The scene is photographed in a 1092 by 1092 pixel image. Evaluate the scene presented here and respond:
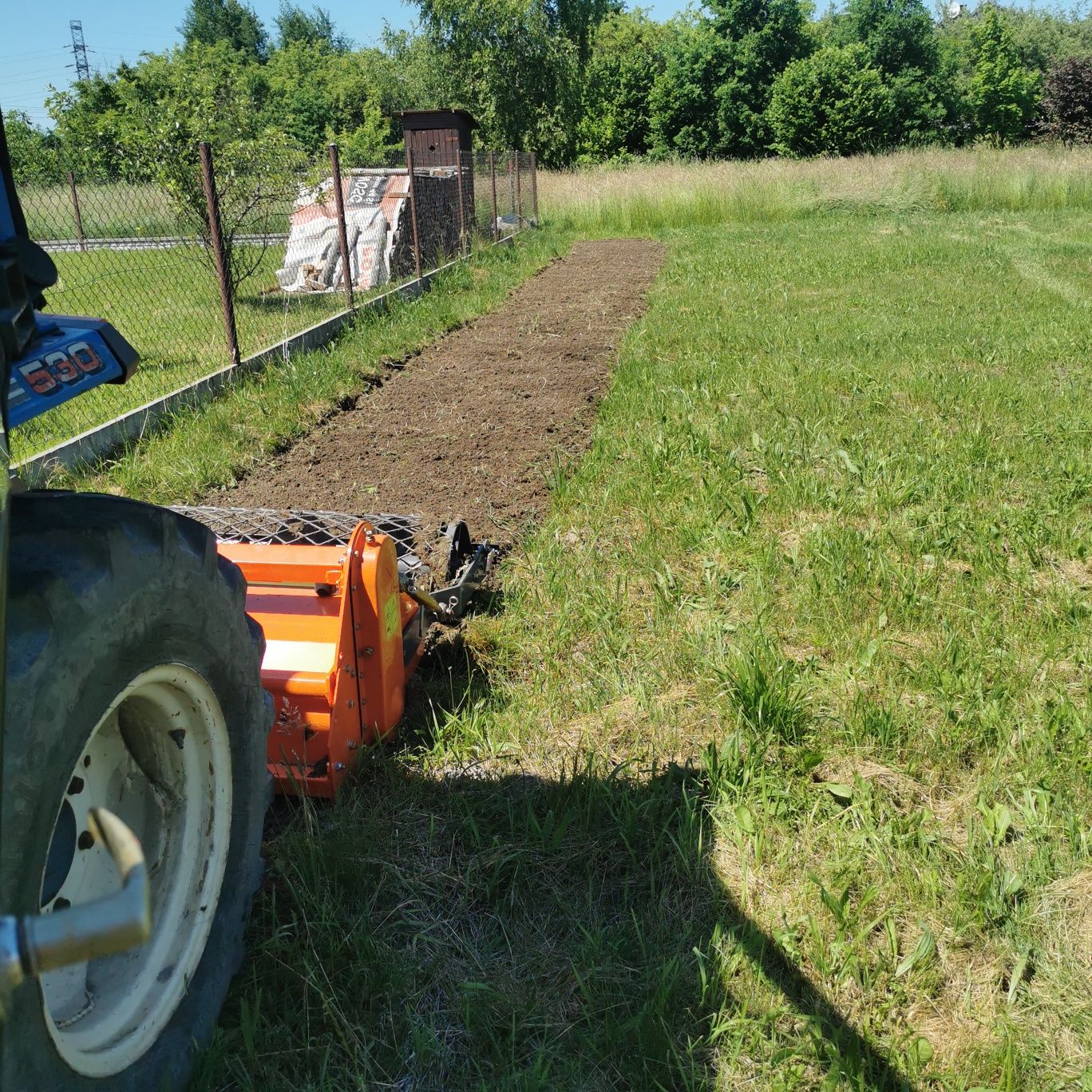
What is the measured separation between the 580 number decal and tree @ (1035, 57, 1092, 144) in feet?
150

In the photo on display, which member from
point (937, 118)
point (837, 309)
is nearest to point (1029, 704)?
point (837, 309)

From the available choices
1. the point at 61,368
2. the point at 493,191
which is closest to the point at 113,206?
the point at 61,368

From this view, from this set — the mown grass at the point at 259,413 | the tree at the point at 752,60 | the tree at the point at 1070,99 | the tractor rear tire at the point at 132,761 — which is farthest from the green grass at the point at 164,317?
the tree at the point at 1070,99

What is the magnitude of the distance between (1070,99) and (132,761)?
49.7 metres

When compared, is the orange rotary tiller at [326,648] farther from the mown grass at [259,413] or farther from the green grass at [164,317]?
the green grass at [164,317]

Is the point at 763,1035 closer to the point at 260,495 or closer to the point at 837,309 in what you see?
the point at 260,495

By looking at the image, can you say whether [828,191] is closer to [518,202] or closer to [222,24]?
[518,202]

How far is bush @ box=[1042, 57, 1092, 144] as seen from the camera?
40.4 m

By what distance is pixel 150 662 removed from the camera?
1.64 metres

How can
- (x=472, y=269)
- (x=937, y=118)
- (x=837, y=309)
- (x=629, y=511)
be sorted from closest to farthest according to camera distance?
(x=629, y=511)
(x=837, y=309)
(x=472, y=269)
(x=937, y=118)

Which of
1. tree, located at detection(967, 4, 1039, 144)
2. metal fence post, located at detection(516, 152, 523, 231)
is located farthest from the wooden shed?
tree, located at detection(967, 4, 1039, 144)

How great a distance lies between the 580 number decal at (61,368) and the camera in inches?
88.0

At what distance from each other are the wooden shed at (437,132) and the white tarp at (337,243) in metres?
7.79

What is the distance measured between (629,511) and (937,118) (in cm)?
4845
